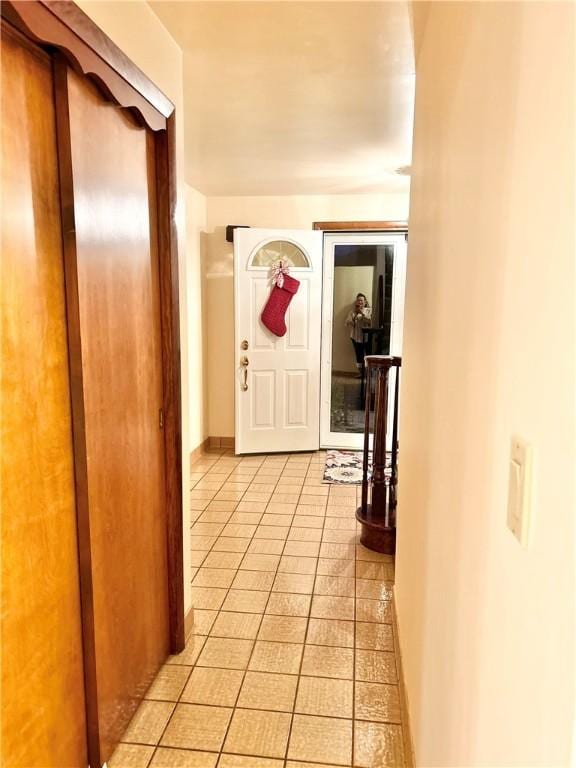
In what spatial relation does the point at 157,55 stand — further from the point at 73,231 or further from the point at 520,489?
the point at 520,489

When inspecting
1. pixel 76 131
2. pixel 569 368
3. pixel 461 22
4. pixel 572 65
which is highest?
pixel 461 22

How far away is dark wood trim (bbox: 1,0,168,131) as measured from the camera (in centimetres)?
104

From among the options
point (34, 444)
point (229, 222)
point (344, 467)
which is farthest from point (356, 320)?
point (34, 444)

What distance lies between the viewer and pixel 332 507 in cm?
355

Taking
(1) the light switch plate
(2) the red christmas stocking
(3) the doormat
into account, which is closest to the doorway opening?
(3) the doormat

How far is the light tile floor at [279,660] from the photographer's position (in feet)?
5.24

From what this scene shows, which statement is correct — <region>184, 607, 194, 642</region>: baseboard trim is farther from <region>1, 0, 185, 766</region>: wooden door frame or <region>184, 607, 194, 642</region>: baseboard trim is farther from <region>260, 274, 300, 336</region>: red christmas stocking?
<region>260, 274, 300, 336</region>: red christmas stocking

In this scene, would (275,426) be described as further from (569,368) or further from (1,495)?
(569,368)

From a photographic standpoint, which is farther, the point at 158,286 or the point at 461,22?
the point at 158,286

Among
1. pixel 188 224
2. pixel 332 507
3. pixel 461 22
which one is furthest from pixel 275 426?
pixel 461 22

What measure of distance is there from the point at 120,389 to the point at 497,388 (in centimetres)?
116

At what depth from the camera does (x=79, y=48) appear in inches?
47.6

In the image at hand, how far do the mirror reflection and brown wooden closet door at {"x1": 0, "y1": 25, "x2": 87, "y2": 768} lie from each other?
372 centimetres

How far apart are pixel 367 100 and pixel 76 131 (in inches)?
65.0
